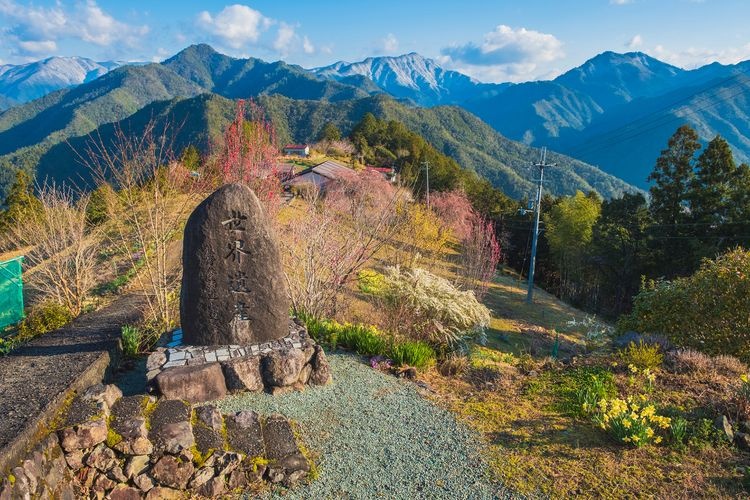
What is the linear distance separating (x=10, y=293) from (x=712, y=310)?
12054 millimetres

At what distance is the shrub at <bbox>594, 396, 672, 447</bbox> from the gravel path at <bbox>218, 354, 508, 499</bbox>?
1416mm

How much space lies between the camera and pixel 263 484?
4.12 meters

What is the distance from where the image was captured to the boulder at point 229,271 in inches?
220

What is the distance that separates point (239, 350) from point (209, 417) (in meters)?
1.25

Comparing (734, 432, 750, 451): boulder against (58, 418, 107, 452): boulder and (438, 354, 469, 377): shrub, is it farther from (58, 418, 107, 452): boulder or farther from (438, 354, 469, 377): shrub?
(58, 418, 107, 452): boulder

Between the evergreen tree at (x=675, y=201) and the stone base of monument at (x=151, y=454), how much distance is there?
21798 millimetres

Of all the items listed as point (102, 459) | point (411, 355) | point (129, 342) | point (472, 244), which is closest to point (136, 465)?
point (102, 459)

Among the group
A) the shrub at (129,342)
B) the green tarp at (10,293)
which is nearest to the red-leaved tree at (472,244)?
the shrub at (129,342)

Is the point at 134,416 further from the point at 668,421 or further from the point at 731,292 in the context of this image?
the point at 731,292

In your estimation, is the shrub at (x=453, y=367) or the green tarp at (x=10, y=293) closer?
the shrub at (x=453, y=367)

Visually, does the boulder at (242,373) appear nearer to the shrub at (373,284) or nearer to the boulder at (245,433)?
the boulder at (245,433)

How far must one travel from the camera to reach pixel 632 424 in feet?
15.7

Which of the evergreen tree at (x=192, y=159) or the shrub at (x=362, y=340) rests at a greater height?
the evergreen tree at (x=192, y=159)

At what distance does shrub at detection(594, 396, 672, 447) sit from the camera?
4703 millimetres
